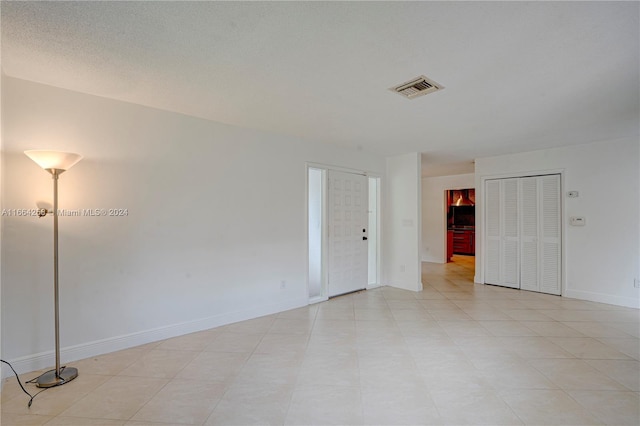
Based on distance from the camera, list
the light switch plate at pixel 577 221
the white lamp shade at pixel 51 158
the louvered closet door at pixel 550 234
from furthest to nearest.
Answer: the louvered closet door at pixel 550 234, the light switch plate at pixel 577 221, the white lamp shade at pixel 51 158

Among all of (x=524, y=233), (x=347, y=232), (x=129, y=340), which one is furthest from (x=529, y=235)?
(x=129, y=340)

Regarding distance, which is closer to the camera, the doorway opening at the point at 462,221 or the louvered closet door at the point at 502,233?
the louvered closet door at the point at 502,233

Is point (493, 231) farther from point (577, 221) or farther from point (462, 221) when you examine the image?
point (462, 221)

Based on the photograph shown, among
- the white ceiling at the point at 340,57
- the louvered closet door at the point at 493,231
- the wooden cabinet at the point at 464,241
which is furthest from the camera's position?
the wooden cabinet at the point at 464,241

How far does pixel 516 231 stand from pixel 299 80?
16.0ft

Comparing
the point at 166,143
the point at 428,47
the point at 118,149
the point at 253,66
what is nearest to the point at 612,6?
the point at 428,47

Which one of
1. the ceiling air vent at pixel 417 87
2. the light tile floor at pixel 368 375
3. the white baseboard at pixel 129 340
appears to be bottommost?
the light tile floor at pixel 368 375

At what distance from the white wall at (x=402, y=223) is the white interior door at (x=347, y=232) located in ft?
1.72

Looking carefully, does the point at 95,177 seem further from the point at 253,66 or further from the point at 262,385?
the point at 262,385

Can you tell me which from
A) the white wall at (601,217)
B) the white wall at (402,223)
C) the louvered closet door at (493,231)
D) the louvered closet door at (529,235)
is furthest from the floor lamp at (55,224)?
the white wall at (601,217)

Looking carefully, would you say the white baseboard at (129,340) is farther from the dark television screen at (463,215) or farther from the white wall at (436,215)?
the dark television screen at (463,215)

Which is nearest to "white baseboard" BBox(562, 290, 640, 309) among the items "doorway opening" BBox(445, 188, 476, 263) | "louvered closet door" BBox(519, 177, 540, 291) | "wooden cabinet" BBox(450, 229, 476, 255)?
"louvered closet door" BBox(519, 177, 540, 291)

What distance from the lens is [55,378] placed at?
2289mm

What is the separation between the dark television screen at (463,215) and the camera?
9.98 m
